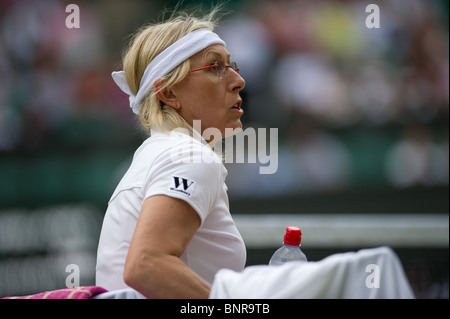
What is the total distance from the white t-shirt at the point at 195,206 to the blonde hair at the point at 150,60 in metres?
0.26

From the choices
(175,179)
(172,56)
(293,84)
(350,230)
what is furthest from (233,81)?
(293,84)

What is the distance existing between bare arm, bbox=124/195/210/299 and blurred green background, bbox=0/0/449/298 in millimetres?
4503

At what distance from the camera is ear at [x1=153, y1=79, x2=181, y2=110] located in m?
2.40

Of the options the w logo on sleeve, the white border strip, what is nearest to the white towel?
the w logo on sleeve

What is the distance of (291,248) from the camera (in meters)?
2.21

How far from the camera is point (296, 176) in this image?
6.43 m

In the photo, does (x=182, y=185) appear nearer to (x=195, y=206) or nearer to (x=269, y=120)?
(x=195, y=206)

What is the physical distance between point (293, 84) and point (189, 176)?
197 inches

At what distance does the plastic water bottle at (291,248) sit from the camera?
2127mm

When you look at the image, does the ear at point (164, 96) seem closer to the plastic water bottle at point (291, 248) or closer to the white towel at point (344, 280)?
the plastic water bottle at point (291, 248)

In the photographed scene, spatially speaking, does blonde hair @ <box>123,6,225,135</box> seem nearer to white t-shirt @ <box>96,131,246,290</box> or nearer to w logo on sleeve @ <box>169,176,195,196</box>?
white t-shirt @ <box>96,131,246,290</box>

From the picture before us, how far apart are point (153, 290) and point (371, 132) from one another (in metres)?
5.19

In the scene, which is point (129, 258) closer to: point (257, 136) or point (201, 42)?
point (201, 42)

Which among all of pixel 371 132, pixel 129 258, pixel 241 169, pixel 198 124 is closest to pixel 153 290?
pixel 129 258
